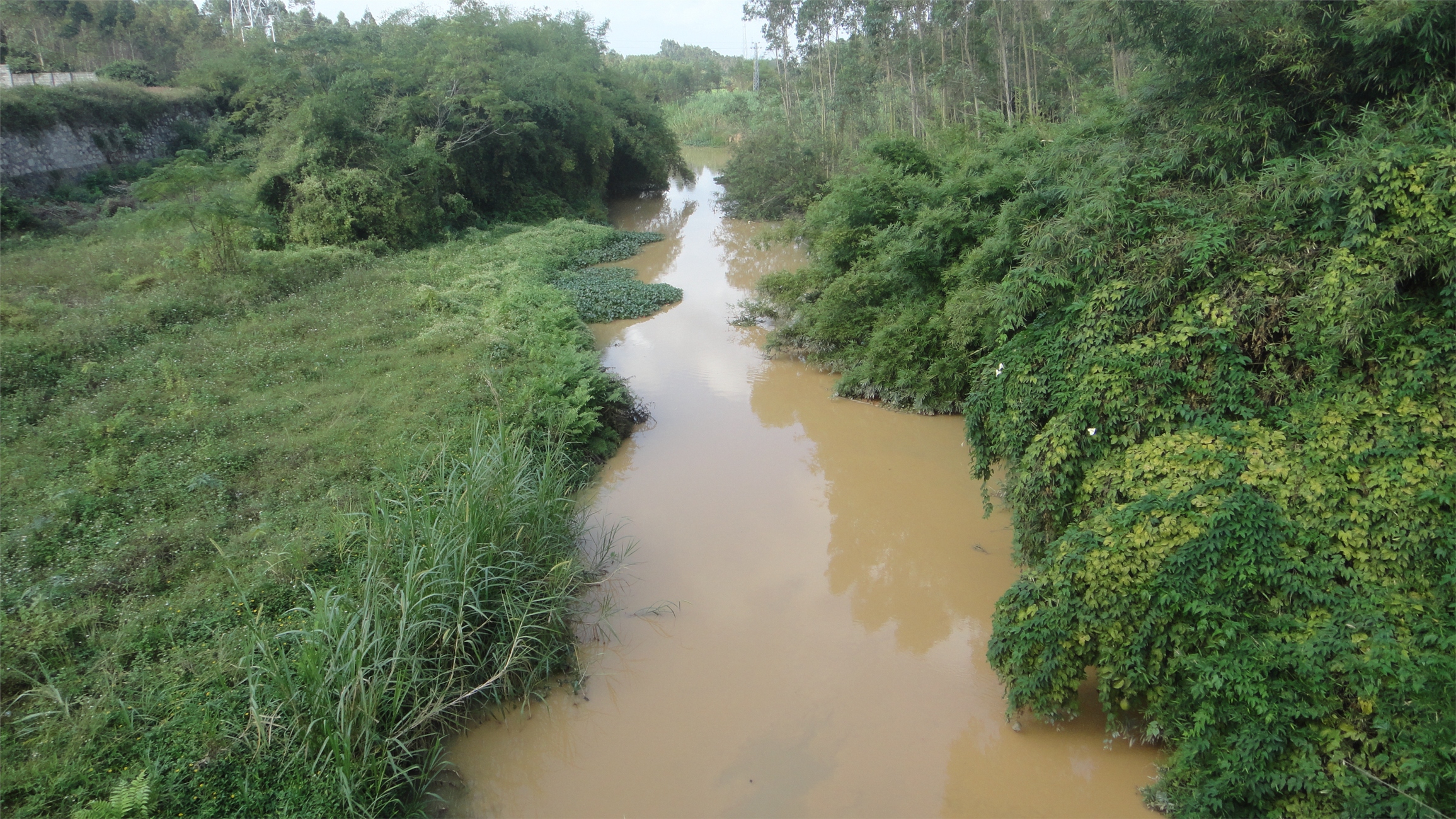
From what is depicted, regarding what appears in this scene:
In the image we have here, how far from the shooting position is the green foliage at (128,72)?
21.9 metres

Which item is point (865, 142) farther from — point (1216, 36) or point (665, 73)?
point (665, 73)

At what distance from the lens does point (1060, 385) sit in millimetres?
5816

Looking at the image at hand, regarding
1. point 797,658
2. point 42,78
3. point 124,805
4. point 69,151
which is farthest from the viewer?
point 42,78

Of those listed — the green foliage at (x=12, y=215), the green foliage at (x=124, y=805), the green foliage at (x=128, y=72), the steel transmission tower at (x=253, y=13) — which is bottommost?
the green foliage at (x=124, y=805)

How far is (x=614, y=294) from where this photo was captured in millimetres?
16703

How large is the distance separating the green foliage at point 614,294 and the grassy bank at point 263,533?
3.88 metres

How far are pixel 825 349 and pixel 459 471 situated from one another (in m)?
6.44

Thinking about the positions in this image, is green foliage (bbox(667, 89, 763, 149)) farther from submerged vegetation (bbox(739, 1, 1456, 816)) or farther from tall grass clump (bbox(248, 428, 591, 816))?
tall grass clump (bbox(248, 428, 591, 816))

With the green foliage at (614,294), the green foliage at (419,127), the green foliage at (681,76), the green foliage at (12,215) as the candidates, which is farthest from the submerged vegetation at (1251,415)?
the green foliage at (681,76)

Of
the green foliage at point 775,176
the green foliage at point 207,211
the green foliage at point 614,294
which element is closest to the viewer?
the green foliage at point 207,211

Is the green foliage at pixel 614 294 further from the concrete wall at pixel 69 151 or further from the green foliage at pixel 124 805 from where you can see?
the green foliage at pixel 124 805

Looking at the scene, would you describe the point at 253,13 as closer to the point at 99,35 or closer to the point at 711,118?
the point at 99,35

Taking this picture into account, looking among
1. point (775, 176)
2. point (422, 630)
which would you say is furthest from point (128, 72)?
point (422, 630)

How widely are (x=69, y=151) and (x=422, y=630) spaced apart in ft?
55.9
